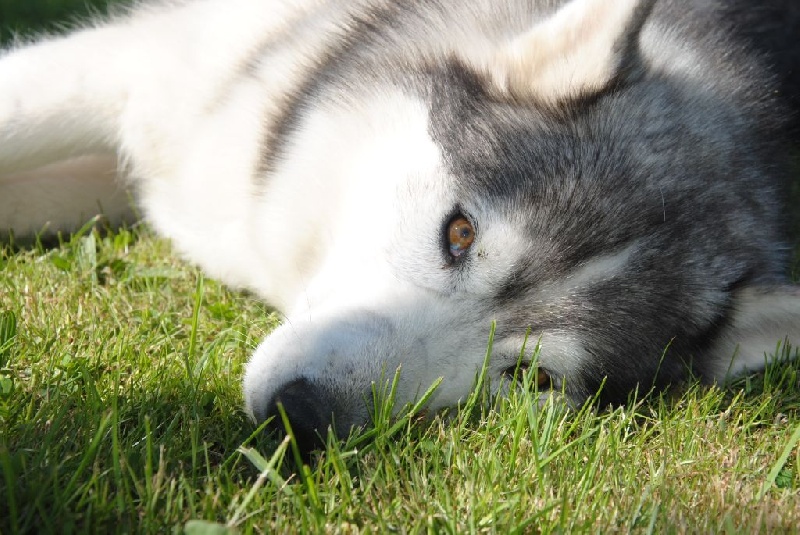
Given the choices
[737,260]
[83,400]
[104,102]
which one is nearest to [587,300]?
[737,260]

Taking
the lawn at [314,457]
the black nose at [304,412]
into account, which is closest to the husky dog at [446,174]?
the black nose at [304,412]

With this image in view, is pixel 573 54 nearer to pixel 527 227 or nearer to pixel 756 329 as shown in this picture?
pixel 527 227

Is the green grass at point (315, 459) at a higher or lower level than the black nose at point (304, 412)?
Answer: lower

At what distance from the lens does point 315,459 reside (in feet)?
6.86

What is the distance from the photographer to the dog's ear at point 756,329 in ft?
9.04

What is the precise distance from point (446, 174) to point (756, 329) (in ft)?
4.10

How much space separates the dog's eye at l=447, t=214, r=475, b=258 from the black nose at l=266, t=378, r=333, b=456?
606 mm

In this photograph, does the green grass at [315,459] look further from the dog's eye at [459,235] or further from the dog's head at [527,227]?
the dog's eye at [459,235]

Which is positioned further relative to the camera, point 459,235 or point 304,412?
point 459,235

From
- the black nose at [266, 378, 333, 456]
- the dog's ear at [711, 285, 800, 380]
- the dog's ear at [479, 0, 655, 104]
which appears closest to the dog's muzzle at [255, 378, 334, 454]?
the black nose at [266, 378, 333, 456]

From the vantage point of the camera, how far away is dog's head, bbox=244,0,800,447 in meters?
2.35

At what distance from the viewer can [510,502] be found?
1.95 metres

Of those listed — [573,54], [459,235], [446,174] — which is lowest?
[459,235]

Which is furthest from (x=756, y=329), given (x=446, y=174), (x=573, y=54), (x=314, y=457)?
(x=314, y=457)
